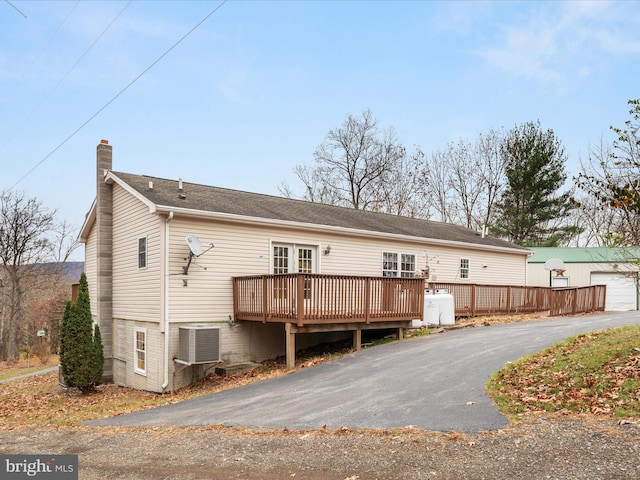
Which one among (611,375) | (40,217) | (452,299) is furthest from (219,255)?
(40,217)

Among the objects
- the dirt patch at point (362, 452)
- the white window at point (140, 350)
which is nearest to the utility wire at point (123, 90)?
the white window at point (140, 350)

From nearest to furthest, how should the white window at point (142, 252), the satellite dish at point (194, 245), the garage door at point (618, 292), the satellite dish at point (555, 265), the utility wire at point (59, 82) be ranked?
the utility wire at point (59, 82), the satellite dish at point (194, 245), the white window at point (142, 252), the satellite dish at point (555, 265), the garage door at point (618, 292)

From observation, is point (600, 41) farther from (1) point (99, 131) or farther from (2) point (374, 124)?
(2) point (374, 124)

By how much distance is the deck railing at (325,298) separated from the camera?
41.4 ft

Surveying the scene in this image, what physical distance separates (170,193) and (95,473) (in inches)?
375

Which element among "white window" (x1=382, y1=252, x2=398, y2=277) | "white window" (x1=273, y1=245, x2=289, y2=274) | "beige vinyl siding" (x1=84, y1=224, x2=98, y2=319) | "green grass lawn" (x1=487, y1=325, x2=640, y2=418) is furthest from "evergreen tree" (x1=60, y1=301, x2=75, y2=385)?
"green grass lawn" (x1=487, y1=325, x2=640, y2=418)

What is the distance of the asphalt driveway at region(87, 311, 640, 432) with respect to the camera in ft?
25.0

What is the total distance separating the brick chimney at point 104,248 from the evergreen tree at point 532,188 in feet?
95.1

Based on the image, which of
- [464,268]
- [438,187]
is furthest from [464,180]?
[464,268]

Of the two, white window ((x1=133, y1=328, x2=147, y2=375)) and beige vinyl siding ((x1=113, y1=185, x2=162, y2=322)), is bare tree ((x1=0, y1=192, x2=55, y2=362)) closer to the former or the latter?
beige vinyl siding ((x1=113, y1=185, x2=162, y2=322))

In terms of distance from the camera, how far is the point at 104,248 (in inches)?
650

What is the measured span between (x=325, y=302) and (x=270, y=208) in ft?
15.0

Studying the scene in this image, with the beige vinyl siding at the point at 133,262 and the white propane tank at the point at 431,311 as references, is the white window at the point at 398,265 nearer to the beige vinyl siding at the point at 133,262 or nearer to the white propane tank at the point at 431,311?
the white propane tank at the point at 431,311

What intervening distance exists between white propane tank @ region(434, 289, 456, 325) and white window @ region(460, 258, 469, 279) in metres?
4.17
